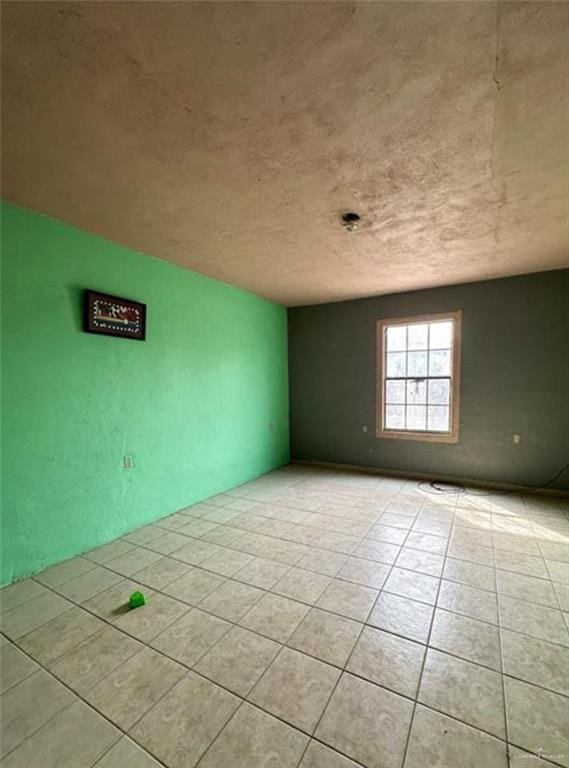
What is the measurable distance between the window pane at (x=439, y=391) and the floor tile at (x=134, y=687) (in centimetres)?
411

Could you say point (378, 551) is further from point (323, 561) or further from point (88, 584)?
point (88, 584)

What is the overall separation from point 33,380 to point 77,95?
1.76 metres

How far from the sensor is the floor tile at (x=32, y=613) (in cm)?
182

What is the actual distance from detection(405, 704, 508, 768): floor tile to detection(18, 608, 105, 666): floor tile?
1.63m

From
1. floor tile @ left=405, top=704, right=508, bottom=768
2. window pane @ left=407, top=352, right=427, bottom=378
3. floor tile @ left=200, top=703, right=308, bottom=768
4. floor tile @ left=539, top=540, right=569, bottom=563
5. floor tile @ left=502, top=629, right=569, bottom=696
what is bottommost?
floor tile @ left=539, top=540, right=569, bottom=563

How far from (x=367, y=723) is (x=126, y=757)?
2.96 feet

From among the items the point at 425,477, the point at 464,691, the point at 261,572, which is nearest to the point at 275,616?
the point at 261,572

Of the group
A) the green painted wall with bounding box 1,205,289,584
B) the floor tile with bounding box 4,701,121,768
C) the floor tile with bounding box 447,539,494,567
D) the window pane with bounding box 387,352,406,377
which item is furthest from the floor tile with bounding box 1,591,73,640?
the window pane with bounding box 387,352,406,377

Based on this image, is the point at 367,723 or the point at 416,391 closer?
the point at 367,723

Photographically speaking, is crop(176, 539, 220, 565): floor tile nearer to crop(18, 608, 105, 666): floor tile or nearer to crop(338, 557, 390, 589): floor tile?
crop(18, 608, 105, 666): floor tile

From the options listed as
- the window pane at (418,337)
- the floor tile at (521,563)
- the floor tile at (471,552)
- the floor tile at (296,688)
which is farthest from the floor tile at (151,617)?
the window pane at (418,337)

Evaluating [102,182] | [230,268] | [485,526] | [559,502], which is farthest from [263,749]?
[559,502]

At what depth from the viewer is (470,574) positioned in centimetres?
229

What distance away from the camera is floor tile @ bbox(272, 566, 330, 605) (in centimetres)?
207
